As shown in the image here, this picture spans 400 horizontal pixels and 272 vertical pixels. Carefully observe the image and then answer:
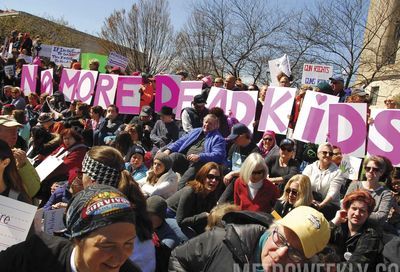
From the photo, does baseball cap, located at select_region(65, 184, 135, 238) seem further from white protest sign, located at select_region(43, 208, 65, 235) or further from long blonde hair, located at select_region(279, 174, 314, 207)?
long blonde hair, located at select_region(279, 174, 314, 207)

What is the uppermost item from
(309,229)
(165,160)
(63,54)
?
(63,54)

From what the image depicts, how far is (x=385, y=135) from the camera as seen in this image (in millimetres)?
5852

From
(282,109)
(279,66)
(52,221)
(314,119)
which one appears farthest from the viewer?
(279,66)

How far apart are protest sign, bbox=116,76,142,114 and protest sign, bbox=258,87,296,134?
10.6ft

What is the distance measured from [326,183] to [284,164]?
2.24 feet

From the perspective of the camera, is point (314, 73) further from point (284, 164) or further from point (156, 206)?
point (156, 206)

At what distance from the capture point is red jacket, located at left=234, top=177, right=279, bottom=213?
4496 millimetres

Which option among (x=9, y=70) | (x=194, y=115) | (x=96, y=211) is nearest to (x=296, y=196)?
(x=96, y=211)

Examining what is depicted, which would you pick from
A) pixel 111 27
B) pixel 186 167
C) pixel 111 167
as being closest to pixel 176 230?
pixel 111 167

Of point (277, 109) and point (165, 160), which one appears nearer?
point (165, 160)

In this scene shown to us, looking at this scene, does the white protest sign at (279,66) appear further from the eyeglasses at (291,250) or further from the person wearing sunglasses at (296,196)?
the eyeglasses at (291,250)

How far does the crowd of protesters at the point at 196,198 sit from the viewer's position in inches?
68.4

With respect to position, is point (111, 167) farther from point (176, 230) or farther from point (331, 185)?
point (331, 185)

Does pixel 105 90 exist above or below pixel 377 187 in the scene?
above
